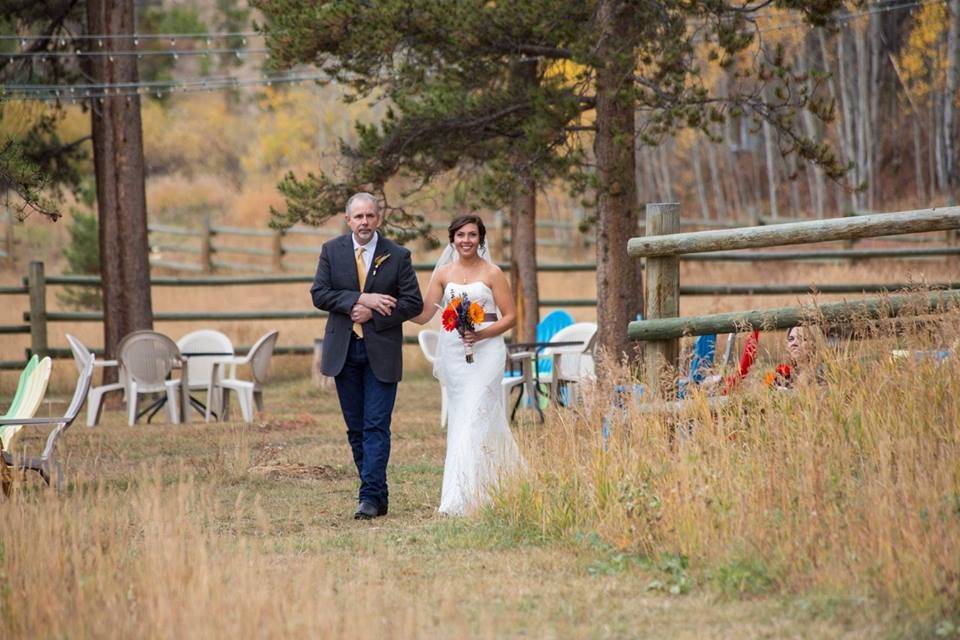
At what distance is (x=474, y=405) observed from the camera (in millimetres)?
8742

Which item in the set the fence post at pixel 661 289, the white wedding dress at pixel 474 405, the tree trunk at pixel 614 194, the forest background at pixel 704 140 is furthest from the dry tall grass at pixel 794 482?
the forest background at pixel 704 140

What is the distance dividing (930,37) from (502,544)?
961 inches

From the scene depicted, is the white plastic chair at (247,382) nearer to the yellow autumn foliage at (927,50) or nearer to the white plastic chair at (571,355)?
the white plastic chair at (571,355)

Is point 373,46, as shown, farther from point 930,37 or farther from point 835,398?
point 930,37

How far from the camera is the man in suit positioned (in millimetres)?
8227

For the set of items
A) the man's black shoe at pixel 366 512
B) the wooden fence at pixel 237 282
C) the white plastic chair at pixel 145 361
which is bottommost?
the man's black shoe at pixel 366 512

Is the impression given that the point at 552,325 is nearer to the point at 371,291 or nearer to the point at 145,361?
the point at 145,361

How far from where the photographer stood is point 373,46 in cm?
1253

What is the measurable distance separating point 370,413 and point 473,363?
0.86m

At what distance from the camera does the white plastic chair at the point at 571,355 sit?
1299cm

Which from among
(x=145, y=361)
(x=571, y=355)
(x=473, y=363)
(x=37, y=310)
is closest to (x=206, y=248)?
(x=37, y=310)

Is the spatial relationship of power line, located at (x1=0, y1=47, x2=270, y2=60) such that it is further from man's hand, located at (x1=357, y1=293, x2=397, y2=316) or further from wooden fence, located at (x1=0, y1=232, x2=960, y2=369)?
man's hand, located at (x1=357, y1=293, x2=397, y2=316)

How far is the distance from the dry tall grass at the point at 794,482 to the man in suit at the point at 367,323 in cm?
101

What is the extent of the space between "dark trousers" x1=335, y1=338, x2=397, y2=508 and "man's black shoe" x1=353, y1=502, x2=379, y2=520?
1.7 inches
